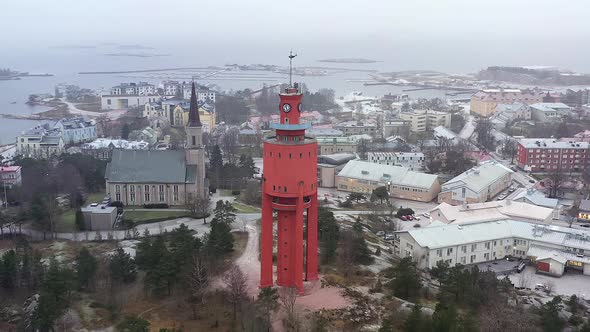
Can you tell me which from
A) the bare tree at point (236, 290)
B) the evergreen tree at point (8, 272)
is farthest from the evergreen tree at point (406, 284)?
the evergreen tree at point (8, 272)

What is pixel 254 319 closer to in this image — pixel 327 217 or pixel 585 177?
pixel 327 217

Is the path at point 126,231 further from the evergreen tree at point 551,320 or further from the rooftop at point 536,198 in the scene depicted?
the rooftop at point 536,198

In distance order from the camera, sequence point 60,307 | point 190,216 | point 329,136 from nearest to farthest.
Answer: point 60,307 < point 190,216 < point 329,136

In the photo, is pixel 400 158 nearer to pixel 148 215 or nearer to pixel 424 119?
pixel 424 119

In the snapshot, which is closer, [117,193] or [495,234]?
[495,234]

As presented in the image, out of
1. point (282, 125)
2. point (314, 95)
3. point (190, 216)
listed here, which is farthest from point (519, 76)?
point (282, 125)

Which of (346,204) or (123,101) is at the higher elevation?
(123,101)

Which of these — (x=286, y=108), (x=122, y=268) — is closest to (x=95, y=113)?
(x=122, y=268)
